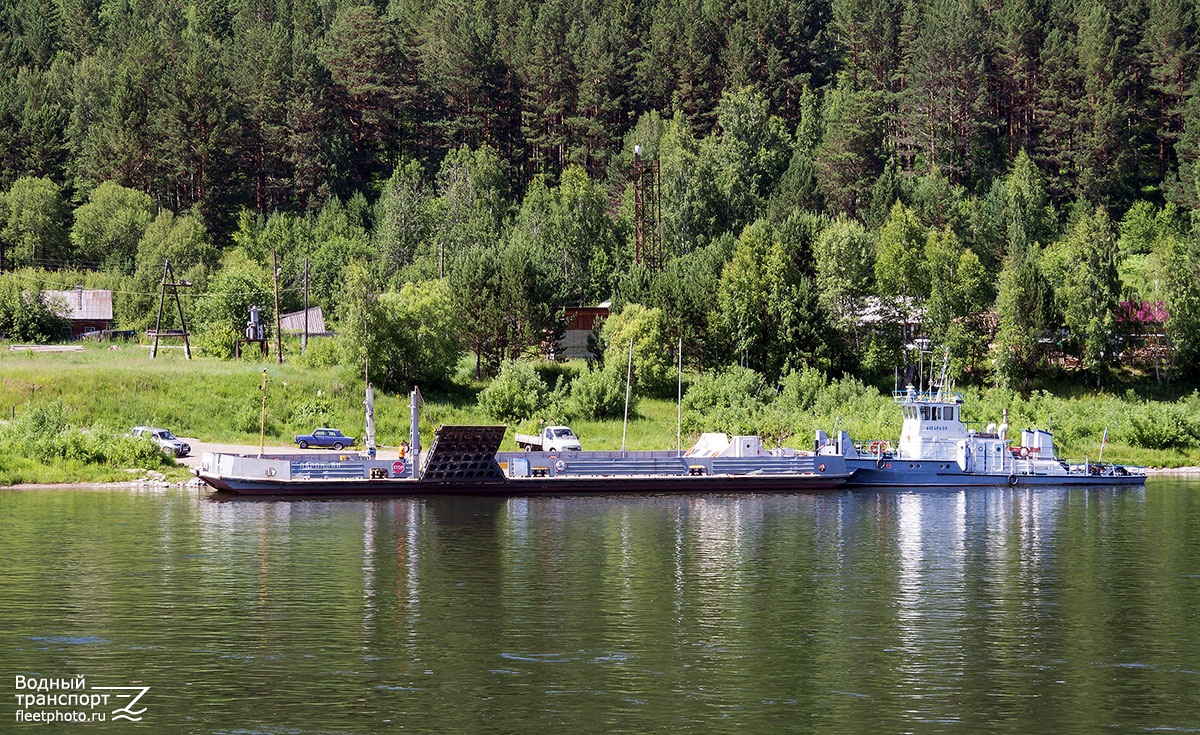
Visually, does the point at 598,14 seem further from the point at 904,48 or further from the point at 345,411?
the point at 345,411

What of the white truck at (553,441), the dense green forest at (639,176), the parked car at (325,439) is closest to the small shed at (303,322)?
the dense green forest at (639,176)

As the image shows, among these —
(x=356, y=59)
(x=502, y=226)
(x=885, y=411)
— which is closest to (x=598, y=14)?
(x=356, y=59)

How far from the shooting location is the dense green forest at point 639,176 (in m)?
103

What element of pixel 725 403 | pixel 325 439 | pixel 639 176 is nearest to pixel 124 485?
pixel 325 439

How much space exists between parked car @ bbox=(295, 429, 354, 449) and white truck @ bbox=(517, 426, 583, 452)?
1029cm

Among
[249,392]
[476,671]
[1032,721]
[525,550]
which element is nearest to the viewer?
[1032,721]

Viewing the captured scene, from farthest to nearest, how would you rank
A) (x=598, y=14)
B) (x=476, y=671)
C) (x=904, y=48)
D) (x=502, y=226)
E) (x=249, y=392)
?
(x=598, y=14), (x=904, y=48), (x=502, y=226), (x=249, y=392), (x=476, y=671)

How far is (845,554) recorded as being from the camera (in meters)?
53.0

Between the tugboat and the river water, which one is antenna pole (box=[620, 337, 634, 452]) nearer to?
the tugboat

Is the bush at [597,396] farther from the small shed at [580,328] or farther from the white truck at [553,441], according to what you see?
the small shed at [580,328]

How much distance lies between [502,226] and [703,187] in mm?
22472

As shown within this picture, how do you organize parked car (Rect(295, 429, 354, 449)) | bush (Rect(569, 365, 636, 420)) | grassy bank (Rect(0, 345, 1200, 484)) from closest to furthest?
parked car (Rect(295, 429, 354, 449)) → grassy bank (Rect(0, 345, 1200, 484)) → bush (Rect(569, 365, 636, 420))

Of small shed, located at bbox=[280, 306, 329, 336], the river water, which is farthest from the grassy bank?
small shed, located at bbox=[280, 306, 329, 336]

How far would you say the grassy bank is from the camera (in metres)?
84.2
